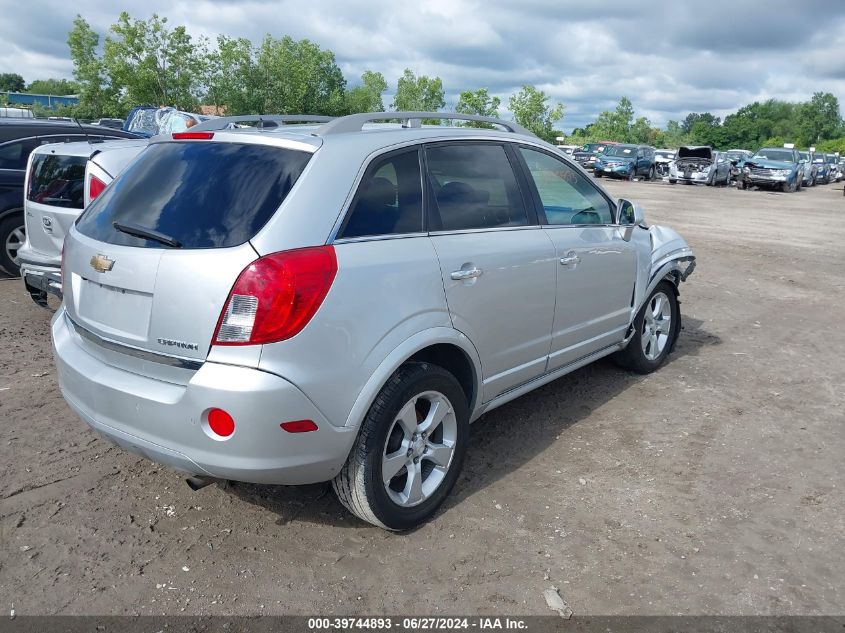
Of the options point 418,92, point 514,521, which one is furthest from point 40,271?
point 418,92

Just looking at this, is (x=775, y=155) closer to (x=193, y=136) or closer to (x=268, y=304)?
(x=193, y=136)

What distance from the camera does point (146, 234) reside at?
2.93 meters

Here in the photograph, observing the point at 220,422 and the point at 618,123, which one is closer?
the point at 220,422

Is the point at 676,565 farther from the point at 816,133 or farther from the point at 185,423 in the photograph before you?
the point at 816,133

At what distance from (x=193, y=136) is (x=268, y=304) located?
1143mm

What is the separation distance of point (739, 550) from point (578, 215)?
86.4 inches

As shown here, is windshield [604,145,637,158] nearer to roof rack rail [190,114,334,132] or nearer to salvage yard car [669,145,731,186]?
salvage yard car [669,145,731,186]

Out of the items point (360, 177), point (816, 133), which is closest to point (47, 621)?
point (360, 177)

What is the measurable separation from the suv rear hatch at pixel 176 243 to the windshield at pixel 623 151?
111 feet

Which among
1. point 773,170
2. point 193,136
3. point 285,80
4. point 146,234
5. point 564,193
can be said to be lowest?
point 773,170

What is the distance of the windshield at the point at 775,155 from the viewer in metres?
31.3

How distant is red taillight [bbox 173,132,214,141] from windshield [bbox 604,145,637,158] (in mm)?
33650

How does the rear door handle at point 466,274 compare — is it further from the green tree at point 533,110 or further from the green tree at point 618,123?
the green tree at point 618,123

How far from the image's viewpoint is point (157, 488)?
12.0 feet
